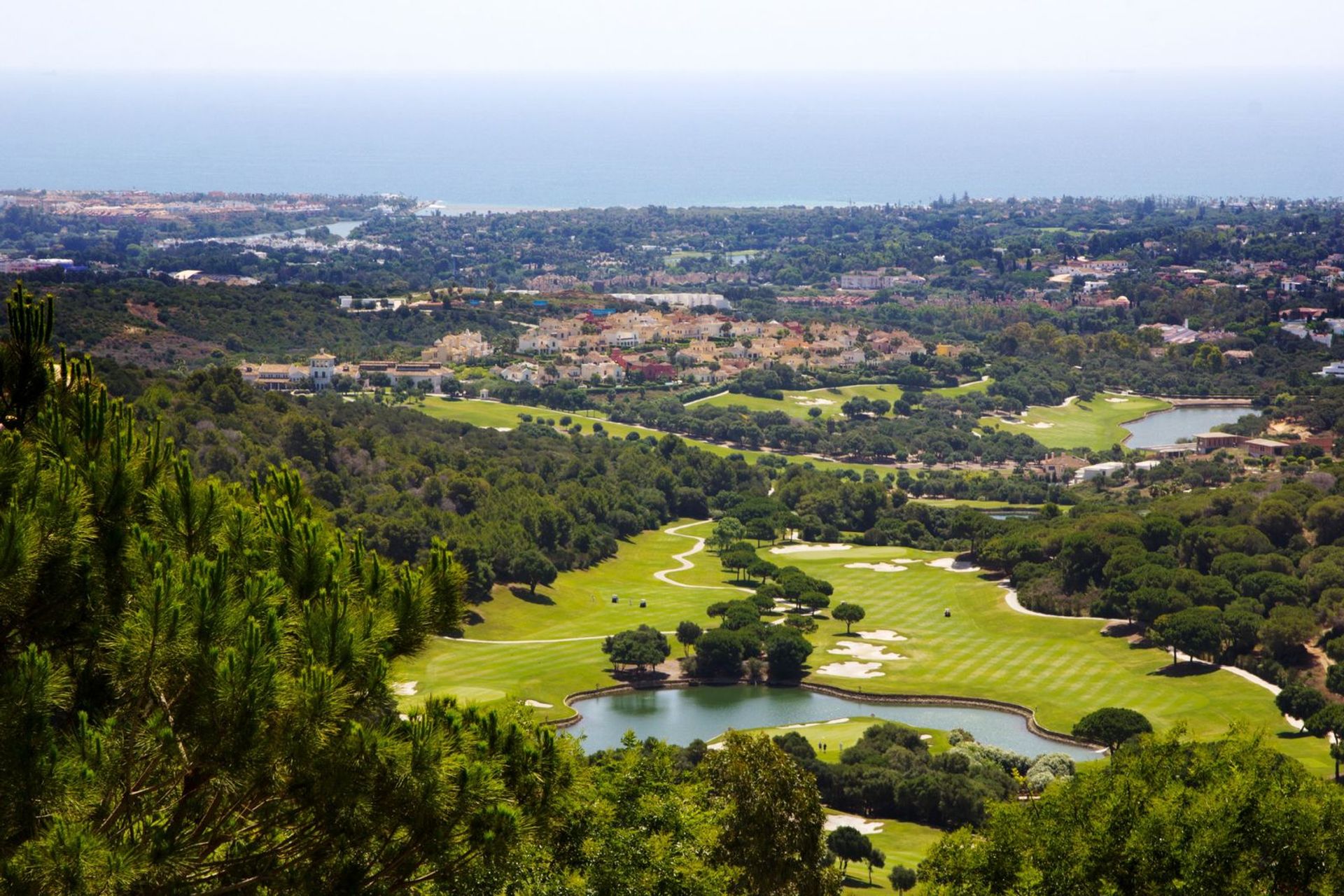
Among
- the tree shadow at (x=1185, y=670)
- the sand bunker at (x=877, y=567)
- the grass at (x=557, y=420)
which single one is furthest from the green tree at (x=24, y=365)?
the grass at (x=557, y=420)


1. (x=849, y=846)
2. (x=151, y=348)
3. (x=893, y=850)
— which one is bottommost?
(x=893, y=850)

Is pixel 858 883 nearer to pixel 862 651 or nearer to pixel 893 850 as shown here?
pixel 893 850

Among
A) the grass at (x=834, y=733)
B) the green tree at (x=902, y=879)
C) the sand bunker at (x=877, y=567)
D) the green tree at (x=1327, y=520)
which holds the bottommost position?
the sand bunker at (x=877, y=567)

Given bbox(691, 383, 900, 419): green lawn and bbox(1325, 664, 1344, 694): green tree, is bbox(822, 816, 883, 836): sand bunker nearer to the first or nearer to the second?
bbox(1325, 664, 1344, 694): green tree

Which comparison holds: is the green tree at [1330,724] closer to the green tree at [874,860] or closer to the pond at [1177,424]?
the green tree at [874,860]

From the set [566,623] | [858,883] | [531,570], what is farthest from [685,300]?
[858,883]
